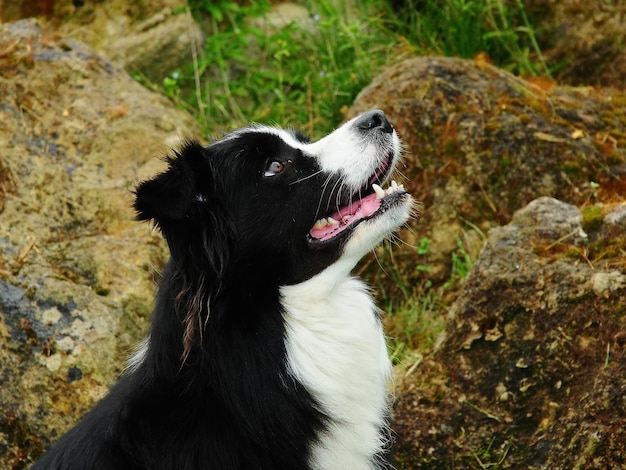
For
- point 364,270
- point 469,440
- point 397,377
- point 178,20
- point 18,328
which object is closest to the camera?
point 469,440

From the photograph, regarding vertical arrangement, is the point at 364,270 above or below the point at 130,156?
below

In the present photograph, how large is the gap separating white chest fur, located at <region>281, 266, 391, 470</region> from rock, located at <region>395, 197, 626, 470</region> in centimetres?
71

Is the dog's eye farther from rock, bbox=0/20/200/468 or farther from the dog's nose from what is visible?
rock, bbox=0/20/200/468

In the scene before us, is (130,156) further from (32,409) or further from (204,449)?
(204,449)

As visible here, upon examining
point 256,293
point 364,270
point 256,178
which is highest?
point 256,178

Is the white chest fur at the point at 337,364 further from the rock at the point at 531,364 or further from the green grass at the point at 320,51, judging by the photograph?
the green grass at the point at 320,51

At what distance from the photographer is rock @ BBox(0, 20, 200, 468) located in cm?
450

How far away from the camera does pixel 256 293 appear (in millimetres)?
3484

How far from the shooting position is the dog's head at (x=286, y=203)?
3.46m

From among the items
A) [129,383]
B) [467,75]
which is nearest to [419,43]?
[467,75]

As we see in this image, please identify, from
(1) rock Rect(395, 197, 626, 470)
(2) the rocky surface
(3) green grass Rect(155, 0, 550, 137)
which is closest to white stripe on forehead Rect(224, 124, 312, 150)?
(1) rock Rect(395, 197, 626, 470)

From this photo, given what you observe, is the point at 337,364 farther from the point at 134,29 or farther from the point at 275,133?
the point at 134,29

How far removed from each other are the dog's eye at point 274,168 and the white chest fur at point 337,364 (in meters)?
0.44

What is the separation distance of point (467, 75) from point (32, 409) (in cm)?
335
